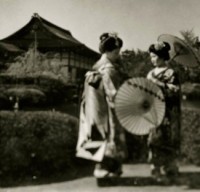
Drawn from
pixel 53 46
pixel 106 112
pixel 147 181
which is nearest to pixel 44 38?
pixel 53 46

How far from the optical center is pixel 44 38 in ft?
6.68

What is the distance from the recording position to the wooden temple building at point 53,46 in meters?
1.88

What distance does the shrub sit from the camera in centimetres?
176

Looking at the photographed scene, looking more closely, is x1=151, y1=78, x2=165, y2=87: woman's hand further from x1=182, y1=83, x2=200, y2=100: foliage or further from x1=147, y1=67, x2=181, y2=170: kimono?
x1=182, y1=83, x2=200, y2=100: foliage

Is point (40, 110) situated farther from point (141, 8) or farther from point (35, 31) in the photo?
point (141, 8)

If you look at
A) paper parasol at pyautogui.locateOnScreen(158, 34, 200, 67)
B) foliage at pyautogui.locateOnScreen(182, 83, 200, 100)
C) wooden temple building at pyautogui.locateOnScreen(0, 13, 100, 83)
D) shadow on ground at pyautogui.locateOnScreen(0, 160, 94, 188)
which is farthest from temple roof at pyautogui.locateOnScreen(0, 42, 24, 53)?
foliage at pyautogui.locateOnScreen(182, 83, 200, 100)

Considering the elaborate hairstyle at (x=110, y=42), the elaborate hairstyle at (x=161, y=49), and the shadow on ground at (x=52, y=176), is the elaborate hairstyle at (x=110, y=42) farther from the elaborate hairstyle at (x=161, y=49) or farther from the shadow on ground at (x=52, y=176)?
the shadow on ground at (x=52, y=176)

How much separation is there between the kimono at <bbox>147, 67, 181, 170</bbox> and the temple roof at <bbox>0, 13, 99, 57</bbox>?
1.71ft

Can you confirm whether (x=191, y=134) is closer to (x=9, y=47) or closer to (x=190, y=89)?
(x=190, y=89)

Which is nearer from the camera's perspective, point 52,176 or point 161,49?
point 161,49

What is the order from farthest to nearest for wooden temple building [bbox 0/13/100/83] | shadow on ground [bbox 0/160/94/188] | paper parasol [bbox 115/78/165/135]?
1. wooden temple building [bbox 0/13/100/83]
2. shadow on ground [bbox 0/160/94/188]
3. paper parasol [bbox 115/78/165/135]

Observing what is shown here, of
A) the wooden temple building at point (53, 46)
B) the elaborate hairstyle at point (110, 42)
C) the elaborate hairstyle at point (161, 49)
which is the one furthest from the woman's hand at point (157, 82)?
the wooden temple building at point (53, 46)

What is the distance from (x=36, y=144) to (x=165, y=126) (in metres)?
0.68

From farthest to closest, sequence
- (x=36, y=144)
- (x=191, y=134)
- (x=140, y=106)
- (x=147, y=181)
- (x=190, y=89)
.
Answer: (x=191, y=134)
(x=190, y=89)
(x=36, y=144)
(x=147, y=181)
(x=140, y=106)
